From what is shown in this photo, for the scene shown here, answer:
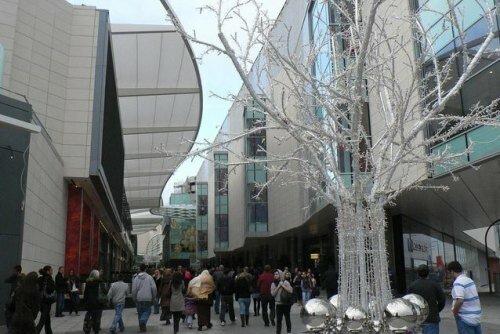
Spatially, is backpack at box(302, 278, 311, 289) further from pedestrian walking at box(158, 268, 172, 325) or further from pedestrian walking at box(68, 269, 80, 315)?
pedestrian walking at box(68, 269, 80, 315)

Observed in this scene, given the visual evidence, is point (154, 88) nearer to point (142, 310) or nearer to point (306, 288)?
point (306, 288)

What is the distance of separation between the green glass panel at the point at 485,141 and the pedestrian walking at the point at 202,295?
25.0 feet

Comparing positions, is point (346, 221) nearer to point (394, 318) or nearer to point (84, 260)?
point (394, 318)

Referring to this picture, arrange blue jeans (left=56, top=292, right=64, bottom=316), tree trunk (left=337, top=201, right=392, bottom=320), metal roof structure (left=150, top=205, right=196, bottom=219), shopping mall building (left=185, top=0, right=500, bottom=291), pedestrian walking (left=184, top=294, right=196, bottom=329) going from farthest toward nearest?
metal roof structure (left=150, top=205, right=196, bottom=219) → blue jeans (left=56, top=292, right=64, bottom=316) → shopping mall building (left=185, top=0, right=500, bottom=291) → pedestrian walking (left=184, top=294, right=196, bottom=329) → tree trunk (left=337, top=201, right=392, bottom=320)

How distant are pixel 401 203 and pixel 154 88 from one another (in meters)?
17.0

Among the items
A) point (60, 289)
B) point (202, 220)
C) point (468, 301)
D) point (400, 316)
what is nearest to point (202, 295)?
point (60, 289)

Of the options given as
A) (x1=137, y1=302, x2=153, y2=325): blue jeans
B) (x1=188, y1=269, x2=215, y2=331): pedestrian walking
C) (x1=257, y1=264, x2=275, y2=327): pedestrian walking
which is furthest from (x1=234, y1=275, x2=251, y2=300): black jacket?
(x1=137, y1=302, x2=153, y2=325): blue jeans

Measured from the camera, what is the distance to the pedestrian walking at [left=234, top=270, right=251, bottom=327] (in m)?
13.6

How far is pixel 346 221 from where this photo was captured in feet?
19.6

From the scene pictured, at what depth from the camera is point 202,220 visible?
76562 millimetres

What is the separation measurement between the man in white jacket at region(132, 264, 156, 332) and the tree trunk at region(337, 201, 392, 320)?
24.5ft

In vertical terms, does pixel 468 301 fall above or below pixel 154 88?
below

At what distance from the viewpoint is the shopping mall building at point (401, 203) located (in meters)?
14.4

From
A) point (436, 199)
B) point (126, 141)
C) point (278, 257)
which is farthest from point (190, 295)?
point (278, 257)
